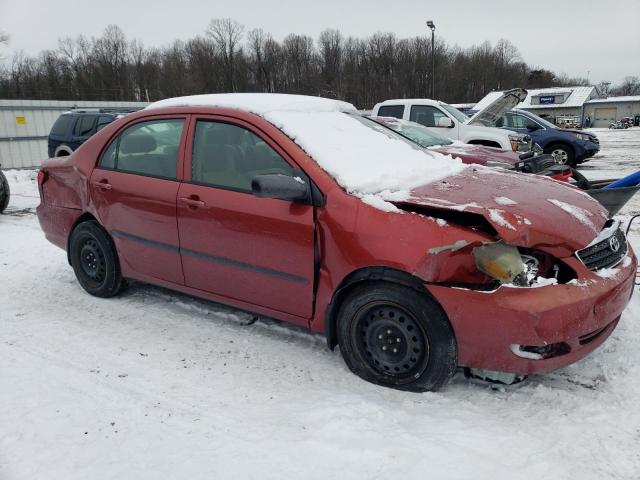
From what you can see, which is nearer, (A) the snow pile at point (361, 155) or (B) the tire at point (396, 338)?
(B) the tire at point (396, 338)

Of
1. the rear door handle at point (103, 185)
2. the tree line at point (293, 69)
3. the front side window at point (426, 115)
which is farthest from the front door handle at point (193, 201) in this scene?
the tree line at point (293, 69)

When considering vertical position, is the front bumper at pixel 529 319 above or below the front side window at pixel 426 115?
below

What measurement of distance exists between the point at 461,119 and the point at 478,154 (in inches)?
172

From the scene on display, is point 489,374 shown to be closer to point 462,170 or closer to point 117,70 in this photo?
point 462,170

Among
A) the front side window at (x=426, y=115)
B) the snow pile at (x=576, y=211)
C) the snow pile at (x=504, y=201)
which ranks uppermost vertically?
the front side window at (x=426, y=115)

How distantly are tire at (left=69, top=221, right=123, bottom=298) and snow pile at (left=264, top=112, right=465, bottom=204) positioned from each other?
187cm

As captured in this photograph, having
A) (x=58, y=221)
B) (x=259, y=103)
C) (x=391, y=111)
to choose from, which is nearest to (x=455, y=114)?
(x=391, y=111)

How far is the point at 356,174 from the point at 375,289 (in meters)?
0.74

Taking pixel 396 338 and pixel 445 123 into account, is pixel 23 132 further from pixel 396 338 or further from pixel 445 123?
pixel 396 338

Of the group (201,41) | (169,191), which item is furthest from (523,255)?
(201,41)

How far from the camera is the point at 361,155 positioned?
11.1 ft

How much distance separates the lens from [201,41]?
76125 mm

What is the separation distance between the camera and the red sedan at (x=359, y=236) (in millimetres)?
2580

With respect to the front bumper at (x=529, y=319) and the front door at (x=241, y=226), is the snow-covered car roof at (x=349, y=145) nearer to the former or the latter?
the front door at (x=241, y=226)
